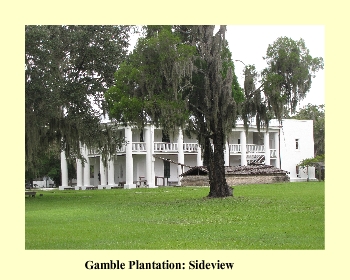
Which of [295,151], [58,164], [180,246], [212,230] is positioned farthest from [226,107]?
[58,164]

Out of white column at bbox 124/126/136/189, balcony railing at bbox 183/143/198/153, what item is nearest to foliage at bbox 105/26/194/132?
white column at bbox 124/126/136/189

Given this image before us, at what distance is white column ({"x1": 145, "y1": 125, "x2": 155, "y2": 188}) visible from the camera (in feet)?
163

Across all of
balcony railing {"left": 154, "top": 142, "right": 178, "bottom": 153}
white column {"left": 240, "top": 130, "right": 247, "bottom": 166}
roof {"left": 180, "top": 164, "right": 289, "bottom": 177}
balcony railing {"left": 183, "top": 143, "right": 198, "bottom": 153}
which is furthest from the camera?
white column {"left": 240, "top": 130, "right": 247, "bottom": 166}

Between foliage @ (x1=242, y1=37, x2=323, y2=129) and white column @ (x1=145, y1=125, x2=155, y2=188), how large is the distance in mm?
23695

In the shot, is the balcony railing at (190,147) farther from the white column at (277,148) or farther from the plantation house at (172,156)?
the white column at (277,148)

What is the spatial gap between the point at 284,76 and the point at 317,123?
43576mm

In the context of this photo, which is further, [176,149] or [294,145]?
[294,145]

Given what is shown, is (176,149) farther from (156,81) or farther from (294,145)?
(156,81)

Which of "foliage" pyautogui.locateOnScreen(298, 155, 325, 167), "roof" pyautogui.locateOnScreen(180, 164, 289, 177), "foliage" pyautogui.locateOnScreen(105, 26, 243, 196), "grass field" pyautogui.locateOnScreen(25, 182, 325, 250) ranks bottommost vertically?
"grass field" pyautogui.locateOnScreen(25, 182, 325, 250)

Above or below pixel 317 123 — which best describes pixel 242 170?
below

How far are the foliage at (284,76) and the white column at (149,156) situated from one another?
23.7 m

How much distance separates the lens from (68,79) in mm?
30188

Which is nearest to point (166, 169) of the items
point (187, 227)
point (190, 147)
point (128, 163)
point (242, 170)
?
point (190, 147)

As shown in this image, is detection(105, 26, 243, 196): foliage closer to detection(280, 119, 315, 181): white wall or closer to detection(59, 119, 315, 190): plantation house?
detection(59, 119, 315, 190): plantation house
